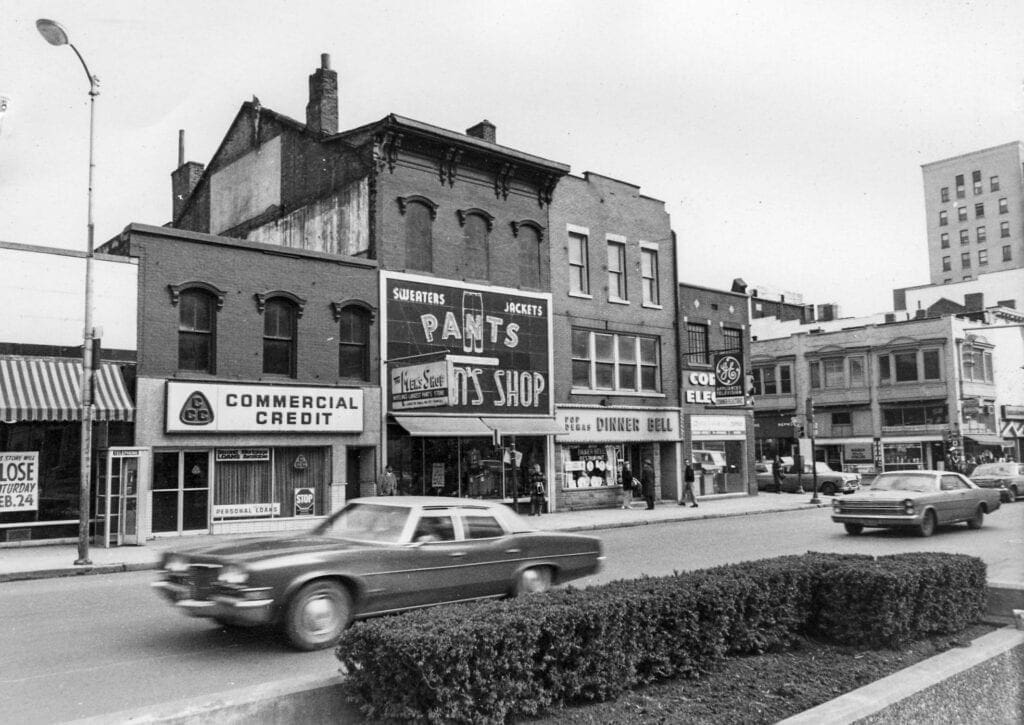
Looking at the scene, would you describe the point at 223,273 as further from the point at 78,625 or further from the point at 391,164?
the point at 78,625

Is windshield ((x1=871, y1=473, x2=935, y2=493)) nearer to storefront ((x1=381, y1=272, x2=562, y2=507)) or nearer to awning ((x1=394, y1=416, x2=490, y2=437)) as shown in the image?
storefront ((x1=381, y1=272, x2=562, y2=507))

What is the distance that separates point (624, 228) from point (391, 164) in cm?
A: 1029

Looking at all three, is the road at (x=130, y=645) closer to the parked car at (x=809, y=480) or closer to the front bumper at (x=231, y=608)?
the front bumper at (x=231, y=608)

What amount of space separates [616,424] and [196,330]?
1535 cm

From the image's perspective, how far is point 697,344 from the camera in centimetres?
3506

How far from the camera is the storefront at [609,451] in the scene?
29.2m

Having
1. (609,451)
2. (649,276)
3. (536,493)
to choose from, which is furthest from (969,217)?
(536,493)

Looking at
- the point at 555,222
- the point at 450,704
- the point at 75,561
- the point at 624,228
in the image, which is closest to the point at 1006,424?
the point at 624,228

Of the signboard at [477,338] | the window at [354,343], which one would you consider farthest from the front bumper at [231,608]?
the window at [354,343]

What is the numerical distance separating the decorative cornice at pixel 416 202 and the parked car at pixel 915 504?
14.2 metres

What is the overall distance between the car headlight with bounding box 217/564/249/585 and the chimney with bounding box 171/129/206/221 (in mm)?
29048

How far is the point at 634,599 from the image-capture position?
18.6 ft

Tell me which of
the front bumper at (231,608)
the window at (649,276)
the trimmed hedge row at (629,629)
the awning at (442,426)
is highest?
the window at (649,276)

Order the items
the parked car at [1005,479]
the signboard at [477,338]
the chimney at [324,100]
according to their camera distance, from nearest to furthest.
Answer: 1. the signboard at [477,338]
2. the chimney at [324,100]
3. the parked car at [1005,479]
